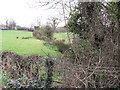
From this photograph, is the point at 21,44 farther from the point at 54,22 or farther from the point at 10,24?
the point at 54,22

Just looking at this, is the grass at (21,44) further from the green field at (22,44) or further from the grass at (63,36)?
the grass at (63,36)

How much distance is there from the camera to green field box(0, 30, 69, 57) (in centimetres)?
364

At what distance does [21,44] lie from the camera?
13.8 ft

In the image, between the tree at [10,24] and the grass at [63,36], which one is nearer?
the grass at [63,36]

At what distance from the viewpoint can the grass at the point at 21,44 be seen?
367 cm

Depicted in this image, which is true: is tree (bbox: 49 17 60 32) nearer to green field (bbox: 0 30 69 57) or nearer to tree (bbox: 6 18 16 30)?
green field (bbox: 0 30 69 57)

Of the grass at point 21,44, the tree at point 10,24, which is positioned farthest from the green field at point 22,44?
the tree at point 10,24

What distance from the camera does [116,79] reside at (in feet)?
8.21

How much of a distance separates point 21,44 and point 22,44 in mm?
30

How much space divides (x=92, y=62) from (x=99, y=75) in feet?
0.89

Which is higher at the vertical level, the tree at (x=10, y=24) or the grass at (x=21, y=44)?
the tree at (x=10, y=24)

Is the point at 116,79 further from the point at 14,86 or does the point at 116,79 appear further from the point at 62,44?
the point at 14,86

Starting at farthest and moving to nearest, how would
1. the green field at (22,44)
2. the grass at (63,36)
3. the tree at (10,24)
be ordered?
the green field at (22,44), the tree at (10,24), the grass at (63,36)

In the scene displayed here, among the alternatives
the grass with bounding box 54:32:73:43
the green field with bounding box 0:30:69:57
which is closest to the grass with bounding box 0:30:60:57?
the green field with bounding box 0:30:69:57
